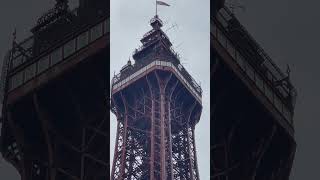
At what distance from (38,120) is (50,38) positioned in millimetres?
4016

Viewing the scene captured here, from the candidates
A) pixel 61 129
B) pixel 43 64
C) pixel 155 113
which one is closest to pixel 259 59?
pixel 155 113

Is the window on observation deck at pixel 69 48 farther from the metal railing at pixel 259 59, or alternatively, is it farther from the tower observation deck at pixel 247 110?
the metal railing at pixel 259 59

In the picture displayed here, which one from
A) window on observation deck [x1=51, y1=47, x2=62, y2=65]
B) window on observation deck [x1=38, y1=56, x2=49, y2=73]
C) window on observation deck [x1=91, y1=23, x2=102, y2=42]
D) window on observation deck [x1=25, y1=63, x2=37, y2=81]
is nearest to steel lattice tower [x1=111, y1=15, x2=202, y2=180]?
window on observation deck [x1=51, y1=47, x2=62, y2=65]

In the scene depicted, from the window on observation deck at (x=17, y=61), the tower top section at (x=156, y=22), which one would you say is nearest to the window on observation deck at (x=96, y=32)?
the window on observation deck at (x=17, y=61)

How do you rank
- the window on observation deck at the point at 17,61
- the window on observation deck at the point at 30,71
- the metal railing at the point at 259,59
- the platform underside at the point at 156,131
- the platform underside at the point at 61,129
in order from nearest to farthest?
1. the window on observation deck at the point at 30,71
2. the platform underside at the point at 61,129
3. the window on observation deck at the point at 17,61
4. the metal railing at the point at 259,59
5. the platform underside at the point at 156,131

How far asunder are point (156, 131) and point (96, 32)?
41.6 ft

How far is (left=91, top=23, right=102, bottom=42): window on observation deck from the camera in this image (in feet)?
255

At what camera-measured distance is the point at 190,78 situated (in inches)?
3221

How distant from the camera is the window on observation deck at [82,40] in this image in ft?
257

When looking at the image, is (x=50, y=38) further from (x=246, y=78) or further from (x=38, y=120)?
(x=246, y=78)

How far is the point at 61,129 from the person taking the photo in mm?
81875

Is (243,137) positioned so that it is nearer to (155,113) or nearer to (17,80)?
(155,113)

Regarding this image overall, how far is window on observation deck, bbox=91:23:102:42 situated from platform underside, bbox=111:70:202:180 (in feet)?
19.6

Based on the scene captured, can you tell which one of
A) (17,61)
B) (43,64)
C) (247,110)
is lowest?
(247,110)
